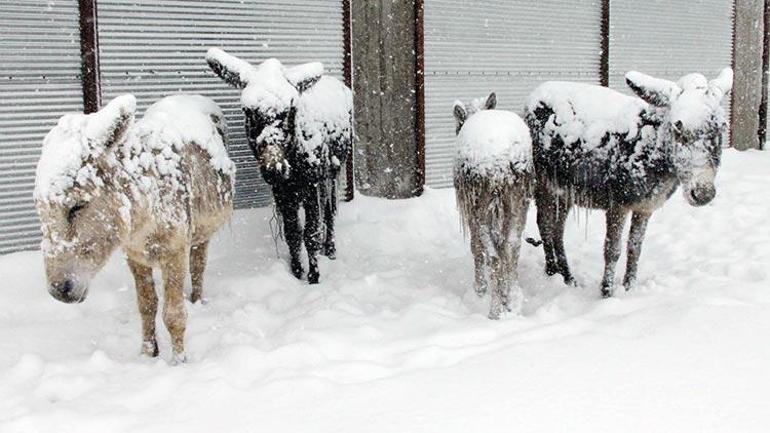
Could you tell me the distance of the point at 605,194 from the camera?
223 inches

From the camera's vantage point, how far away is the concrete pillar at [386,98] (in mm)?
7980

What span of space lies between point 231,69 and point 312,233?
153 cm

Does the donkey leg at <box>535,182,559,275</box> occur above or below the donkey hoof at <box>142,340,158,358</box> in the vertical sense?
above

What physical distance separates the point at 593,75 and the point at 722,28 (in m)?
3.65

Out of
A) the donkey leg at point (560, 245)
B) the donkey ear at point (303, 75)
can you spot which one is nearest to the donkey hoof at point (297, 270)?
the donkey ear at point (303, 75)

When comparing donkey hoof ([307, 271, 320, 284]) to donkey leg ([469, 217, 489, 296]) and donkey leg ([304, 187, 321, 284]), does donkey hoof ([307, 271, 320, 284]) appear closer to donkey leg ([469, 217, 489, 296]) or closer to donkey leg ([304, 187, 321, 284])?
donkey leg ([304, 187, 321, 284])

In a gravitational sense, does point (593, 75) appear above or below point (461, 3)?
below

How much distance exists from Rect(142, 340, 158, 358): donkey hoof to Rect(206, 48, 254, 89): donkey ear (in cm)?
223

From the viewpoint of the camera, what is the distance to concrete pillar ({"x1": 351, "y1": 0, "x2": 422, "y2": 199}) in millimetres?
7980

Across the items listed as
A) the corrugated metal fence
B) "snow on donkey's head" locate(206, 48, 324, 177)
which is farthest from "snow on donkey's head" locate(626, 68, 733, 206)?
the corrugated metal fence

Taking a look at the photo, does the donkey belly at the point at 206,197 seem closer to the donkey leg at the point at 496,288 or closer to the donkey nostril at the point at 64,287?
the donkey nostril at the point at 64,287

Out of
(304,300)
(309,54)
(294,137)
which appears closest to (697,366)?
(304,300)

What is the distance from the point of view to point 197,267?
18.6 feet

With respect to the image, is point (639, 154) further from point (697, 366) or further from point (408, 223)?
point (408, 223)
